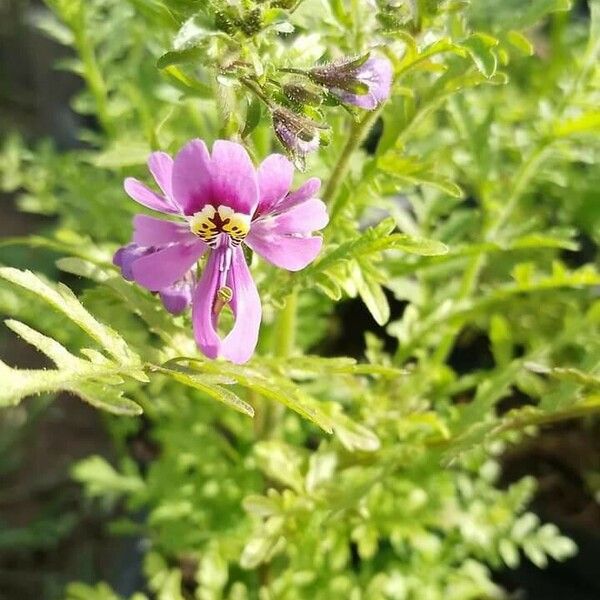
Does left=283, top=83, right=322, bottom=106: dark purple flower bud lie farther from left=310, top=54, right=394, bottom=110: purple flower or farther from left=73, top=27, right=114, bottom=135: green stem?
left=73, top=27, right=114, bottom=135: green stem

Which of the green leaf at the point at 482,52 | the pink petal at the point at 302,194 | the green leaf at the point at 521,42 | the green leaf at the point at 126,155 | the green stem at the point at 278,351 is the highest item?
the green leaf at the point at 521,42

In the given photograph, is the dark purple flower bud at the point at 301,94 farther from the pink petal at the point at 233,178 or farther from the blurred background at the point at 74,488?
the blurred background at the point at 74,488

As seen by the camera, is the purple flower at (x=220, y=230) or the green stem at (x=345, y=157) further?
the green stem at (x=345, y=157)

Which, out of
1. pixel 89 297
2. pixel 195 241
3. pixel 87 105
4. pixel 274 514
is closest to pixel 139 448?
pixel 87 105

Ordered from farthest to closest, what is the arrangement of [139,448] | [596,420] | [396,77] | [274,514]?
1. [139,448]
2. [596,420]
3. [274,514]
4. [396,77]

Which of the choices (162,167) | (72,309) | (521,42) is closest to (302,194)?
(162,167)

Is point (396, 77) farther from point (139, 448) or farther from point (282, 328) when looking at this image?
point (139, 448)

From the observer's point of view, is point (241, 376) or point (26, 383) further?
point (241, 376)

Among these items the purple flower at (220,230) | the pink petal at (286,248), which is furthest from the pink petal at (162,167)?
the pink petal at (286,248)
